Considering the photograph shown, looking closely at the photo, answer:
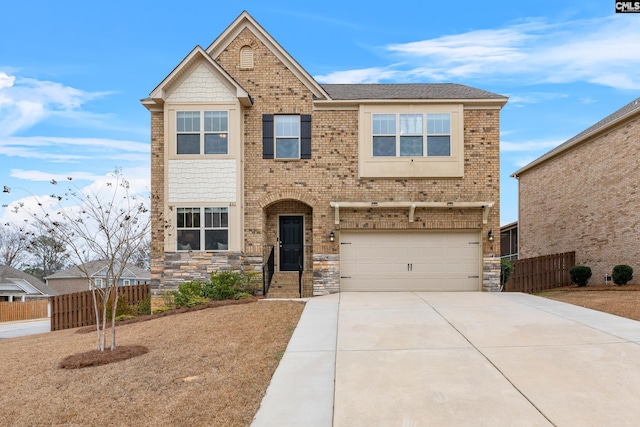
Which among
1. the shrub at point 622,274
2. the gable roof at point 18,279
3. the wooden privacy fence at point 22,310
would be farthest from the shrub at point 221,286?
the gable roof at point 18,279

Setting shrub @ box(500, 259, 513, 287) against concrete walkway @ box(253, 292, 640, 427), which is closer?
concrete walkway @ box(253, 292, 640, 427)

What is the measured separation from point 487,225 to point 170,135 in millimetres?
10600

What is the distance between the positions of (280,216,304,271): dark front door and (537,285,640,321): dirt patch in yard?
8205 millimetres

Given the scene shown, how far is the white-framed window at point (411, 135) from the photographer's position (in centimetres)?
1653

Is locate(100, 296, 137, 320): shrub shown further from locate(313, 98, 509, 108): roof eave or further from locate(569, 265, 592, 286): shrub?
locate(569, 265, 592, 286): shrub

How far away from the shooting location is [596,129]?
1953cm

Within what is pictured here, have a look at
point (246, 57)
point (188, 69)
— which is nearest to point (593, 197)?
point (246, 57)

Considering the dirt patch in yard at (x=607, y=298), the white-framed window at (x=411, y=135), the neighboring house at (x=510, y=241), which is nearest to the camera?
the dirt patch in yard at (x=607, y=298)

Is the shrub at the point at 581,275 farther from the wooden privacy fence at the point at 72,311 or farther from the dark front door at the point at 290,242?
the wooden privacy fence at the point at 72,311

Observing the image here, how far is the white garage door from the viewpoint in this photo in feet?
55.0

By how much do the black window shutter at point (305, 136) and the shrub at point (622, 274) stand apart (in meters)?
11.3

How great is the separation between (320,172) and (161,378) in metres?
10.1

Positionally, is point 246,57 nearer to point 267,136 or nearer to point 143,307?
point 267,136

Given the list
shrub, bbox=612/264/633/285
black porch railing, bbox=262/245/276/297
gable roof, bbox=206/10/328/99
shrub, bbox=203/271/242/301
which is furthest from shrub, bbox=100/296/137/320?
A: shrub, bbox=612/264/633/285
